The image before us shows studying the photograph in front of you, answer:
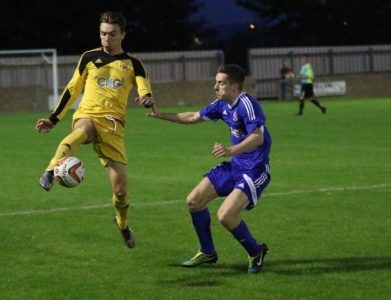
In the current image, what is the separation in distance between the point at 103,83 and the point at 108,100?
185mm

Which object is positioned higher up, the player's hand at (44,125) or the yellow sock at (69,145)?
the player's hand at (44,125)

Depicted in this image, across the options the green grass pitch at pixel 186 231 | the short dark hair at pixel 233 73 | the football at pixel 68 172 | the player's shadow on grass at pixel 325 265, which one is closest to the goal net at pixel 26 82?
the green grass pitch at pixel 186 231

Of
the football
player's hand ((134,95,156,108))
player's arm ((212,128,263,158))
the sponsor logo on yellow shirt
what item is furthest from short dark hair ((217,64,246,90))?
the football

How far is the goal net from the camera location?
146 ft

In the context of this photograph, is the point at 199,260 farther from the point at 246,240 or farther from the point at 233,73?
the point at 233,73

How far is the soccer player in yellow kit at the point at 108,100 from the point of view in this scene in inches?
415

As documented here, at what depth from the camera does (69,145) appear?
10117 millimetres

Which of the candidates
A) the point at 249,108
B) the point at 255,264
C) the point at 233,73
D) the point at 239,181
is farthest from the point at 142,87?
the point at 255,264

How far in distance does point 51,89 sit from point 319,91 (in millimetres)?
14855

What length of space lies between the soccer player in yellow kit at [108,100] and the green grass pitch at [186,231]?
0.80 m

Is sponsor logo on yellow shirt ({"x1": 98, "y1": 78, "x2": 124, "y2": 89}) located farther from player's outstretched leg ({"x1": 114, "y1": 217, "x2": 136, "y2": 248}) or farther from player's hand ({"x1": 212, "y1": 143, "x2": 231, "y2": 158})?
player's hand ({"x1": 212, "y1": 143, "x2": 231, "y2": 158})

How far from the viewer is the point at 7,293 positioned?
873 centimetres

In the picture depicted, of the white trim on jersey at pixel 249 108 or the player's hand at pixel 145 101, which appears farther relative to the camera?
the player's hand at pixel 145 101

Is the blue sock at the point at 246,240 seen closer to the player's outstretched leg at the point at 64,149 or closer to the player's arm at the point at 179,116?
the player's arm at the point at 179,116
